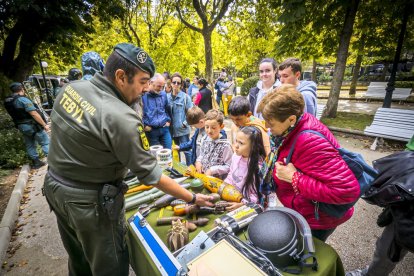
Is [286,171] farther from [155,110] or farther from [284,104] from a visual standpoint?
[155,110]

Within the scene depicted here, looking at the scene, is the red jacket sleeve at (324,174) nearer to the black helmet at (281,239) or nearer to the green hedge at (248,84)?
the black helmet at (281,239)

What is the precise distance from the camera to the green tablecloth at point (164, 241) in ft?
4.03

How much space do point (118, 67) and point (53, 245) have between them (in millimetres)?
3128

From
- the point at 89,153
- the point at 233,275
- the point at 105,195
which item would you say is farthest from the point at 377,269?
the point at 89,153

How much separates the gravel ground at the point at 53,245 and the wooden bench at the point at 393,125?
10.5ft

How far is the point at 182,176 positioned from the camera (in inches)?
95.0

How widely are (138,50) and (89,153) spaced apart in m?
0.78

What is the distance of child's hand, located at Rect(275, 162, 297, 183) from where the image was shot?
1.44 meters

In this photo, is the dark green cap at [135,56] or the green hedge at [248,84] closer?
the dark green cap at [135,56]

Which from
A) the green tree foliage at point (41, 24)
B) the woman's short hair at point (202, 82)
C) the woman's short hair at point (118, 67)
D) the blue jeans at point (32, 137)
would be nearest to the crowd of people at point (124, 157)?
the woman's short hair at point (118, 67)

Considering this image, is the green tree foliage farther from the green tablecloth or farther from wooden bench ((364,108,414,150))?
wooden bench ((364,108,414,150))

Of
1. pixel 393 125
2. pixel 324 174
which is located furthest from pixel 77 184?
pixel 393 125

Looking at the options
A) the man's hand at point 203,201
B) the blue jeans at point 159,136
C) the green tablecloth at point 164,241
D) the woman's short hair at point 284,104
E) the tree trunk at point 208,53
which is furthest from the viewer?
the tree trunk at point 208,53

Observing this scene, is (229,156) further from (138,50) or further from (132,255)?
(138,50)
